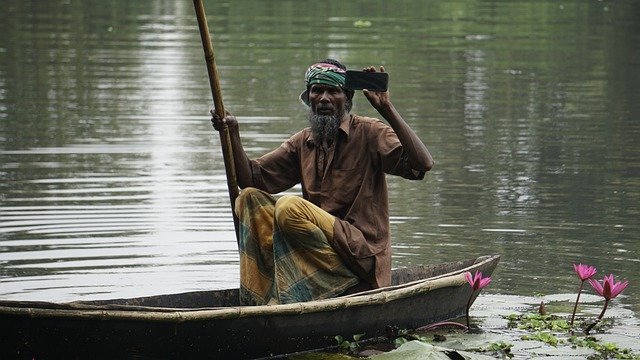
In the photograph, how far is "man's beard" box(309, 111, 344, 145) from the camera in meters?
6.78

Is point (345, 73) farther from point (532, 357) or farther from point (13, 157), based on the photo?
point (13, 157)

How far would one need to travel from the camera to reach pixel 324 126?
267 inches

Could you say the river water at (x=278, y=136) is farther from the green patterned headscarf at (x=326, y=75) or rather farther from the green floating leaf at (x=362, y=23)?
the green patterned headscarf at (x=326, y=75)

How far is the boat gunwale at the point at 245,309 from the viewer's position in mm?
5566

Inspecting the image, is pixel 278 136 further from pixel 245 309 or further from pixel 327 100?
pixel 245 309

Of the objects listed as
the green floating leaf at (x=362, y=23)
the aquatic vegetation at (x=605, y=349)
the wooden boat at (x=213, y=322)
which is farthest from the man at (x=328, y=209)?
the green floating leaf at (x=362, y=23)

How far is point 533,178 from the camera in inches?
464

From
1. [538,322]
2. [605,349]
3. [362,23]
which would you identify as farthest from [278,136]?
[362,23]

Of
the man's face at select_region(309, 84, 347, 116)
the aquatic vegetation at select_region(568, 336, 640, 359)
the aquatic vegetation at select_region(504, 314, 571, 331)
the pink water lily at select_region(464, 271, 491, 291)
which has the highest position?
the man's face at select_region(309, 84, 347, 116)

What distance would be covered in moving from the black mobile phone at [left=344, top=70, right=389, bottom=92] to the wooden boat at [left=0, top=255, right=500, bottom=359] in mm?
996

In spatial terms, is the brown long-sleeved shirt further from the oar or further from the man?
the oar

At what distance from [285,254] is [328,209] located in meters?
0.40

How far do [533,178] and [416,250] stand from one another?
302 cm

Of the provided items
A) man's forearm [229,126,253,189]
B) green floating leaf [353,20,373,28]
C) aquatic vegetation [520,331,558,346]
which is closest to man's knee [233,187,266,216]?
man's forearm [229,126,253,189]
